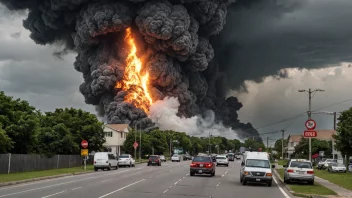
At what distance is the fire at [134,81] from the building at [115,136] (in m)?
7.95

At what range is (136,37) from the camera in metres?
110

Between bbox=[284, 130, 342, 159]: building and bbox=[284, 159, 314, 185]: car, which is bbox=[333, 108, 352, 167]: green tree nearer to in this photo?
bbox=[284, 159, 314, 185]: car

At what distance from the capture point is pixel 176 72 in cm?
10706

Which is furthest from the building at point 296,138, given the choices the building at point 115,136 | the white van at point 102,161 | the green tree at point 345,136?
the white van at point 102,161

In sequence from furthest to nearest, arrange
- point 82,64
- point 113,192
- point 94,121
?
point 82,64
point 94,121
point 113,192

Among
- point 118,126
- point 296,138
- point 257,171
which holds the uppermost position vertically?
point 118,126

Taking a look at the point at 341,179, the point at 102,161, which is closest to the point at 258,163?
the point at 341,179

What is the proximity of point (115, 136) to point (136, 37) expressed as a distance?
23.1 meters

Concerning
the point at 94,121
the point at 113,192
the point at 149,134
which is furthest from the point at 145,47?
the point at 113,192

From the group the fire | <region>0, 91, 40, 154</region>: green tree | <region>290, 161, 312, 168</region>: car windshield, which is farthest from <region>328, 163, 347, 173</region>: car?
the fire

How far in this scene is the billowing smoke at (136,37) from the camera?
9719 cm

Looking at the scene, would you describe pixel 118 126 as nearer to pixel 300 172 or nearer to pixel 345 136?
pixel 345 136

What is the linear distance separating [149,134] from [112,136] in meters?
8.65

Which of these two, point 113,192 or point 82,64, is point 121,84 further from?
point 113,192
